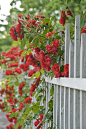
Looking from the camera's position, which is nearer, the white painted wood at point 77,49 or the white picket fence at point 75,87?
the white picket fence at point 75,87

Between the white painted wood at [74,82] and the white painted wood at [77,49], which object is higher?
the white painted wood at [77,49]

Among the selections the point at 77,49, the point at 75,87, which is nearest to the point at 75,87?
the point at 75,87

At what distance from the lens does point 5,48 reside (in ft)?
60.0

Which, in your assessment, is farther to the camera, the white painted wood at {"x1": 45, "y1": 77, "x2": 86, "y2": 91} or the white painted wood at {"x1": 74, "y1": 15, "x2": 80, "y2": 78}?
the white painted wood at {"x1": 74, "y1": 15, "x2": 80, "y2": 78}

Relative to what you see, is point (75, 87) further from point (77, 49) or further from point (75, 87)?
point (77, 49)

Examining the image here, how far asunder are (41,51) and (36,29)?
0.93 feet

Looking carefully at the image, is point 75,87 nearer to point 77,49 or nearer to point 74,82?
point 74,82

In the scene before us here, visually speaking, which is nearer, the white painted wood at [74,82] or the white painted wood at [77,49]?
the white painted wood at [74,82]

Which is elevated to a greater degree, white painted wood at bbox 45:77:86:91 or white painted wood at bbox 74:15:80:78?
white painted wood at bbox 74:15:80:78

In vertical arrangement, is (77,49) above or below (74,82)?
above

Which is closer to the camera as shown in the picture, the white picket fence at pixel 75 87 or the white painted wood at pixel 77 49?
the white picket fence at pixel 75 87

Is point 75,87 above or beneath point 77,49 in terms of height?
beneath

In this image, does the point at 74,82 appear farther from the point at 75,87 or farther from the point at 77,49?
the point at 77,49

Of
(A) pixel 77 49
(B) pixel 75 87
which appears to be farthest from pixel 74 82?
(A) pixel 77 49
